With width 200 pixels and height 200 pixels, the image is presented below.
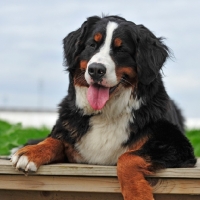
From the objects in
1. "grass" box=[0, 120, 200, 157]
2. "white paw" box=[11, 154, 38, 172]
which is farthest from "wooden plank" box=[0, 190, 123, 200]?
"grass" box=[0, 120, 200, 157]

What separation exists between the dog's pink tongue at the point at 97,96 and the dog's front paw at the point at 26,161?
1.87 feet

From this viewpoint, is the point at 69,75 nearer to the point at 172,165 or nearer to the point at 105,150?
the point at 105,150

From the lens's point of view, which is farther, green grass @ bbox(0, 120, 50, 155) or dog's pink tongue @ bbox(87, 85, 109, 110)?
green grass @ bbox(0, 120, 50, 155)

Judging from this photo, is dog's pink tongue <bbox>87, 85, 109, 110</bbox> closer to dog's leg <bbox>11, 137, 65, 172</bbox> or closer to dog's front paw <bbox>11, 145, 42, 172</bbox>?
dog's leg <bbox>11, 137, 65, 172</bbox>

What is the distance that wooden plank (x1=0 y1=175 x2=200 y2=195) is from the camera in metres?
3.69

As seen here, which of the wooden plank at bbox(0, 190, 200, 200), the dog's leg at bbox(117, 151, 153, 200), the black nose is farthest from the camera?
the wooden plank at bbox(0, 190, 200, 200)

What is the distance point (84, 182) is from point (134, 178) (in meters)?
0.46

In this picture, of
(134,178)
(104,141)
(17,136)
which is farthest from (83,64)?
(17,136)

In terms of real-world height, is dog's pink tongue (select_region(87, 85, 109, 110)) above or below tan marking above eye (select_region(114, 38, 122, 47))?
below

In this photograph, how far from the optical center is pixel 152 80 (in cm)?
384

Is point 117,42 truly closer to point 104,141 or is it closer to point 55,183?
point 104,141

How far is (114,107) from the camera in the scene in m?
3.97

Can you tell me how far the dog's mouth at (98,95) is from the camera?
12.4ft

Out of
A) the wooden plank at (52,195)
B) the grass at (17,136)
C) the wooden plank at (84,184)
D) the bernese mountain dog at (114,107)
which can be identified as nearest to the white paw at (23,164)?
the bernese mountain dog at (114,107)
